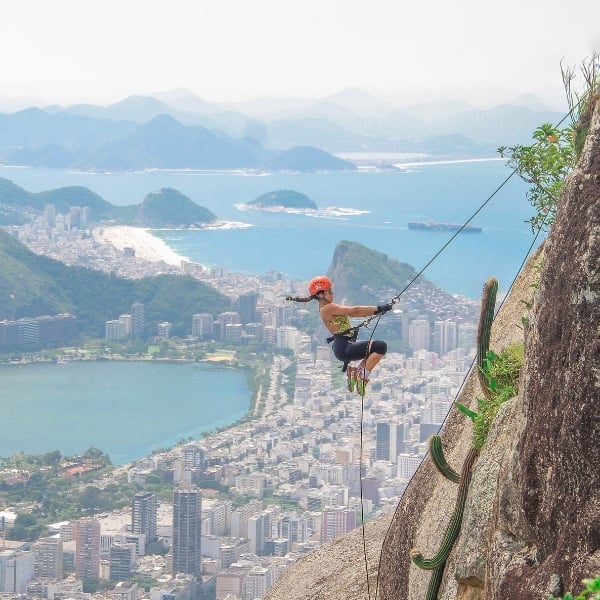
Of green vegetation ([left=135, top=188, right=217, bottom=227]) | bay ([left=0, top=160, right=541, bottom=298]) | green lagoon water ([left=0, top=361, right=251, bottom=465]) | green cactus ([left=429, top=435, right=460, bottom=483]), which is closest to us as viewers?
green cactus ([left=429, top=435, right=460, bottom=483])

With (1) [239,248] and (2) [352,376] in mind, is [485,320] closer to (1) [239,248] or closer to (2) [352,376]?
(2) [352,376]

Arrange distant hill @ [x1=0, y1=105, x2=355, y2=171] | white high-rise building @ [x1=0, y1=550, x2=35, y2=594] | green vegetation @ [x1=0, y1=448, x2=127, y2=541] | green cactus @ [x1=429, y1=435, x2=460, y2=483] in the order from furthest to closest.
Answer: distant hill @ [x1=0, y1=105, x2=355, y2=171] < green vegetation @ [x1=0, y1=448, x2=127, y2=541] < white high-rise building @ [x1=0, y1=550, x2=35, y2=594] < green cactus @ [x1=429, y1=435, x2=460, y2=483]

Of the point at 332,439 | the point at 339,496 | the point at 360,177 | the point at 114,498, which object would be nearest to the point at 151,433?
→ the point at 332,439

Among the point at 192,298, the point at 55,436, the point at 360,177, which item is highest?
the point at 360,177

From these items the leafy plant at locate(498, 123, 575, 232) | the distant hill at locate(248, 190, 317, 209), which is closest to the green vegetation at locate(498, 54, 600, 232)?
the leafy plant at locate(498, 123, 575, 232)

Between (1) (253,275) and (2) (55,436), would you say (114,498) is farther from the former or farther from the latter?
(1) (253,275)

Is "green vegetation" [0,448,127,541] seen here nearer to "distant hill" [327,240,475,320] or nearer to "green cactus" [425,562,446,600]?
"distant hill" [327,240,475,320]

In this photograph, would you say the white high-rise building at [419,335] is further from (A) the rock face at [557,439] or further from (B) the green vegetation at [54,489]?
(A) the rock face at [557,439]
